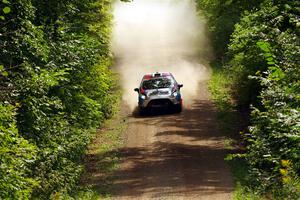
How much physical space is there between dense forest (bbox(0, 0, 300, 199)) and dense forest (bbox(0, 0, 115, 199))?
2cm

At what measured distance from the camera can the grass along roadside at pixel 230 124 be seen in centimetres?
1510

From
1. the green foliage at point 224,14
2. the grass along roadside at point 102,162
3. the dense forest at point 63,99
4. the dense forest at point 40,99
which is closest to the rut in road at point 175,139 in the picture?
the grass along roadside at point 102,162

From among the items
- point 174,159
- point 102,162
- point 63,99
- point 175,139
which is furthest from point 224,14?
point 63,99

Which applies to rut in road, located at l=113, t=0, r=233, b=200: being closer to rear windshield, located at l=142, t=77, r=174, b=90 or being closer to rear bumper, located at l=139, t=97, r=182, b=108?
rear bumper, located at l=139, t=97, r=182, b=108

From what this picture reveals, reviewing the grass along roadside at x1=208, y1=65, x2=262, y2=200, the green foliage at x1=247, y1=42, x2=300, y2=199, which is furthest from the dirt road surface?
the green foliage at x1=247, y1=42, x2=300, y2=199

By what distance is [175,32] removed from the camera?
2479 inches

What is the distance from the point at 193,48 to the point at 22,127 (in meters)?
40.4

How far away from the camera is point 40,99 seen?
13492mm

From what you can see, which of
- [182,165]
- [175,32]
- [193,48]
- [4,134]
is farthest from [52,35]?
[175,32]

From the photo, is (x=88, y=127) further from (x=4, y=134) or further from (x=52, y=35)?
(x=4, y=134)

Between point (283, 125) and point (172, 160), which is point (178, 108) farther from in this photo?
point (283, 125)

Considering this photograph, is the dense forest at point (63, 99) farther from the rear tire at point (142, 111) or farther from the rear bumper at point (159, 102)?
the rear tire at point (142, 111)

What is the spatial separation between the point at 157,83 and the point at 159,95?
3.76 feet

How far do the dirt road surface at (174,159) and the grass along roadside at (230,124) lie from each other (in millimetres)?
321
